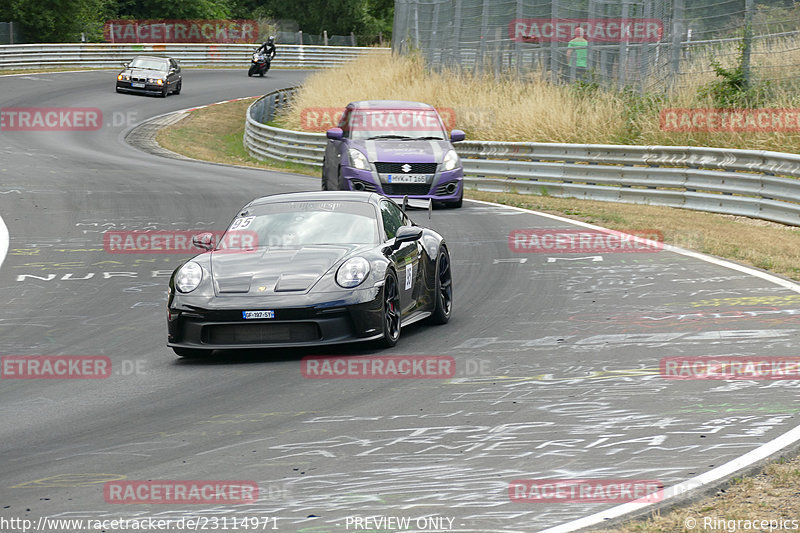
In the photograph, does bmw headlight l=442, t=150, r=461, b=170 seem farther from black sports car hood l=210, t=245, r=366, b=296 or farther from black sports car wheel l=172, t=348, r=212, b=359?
black sports car wheel l=172, t=348, r=212, b=359

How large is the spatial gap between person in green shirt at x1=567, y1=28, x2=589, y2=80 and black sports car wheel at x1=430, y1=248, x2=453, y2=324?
18.6 m

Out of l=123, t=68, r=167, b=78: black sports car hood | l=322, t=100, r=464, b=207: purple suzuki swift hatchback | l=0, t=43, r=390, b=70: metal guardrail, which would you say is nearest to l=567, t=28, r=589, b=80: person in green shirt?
l=322, t=100, r=464, b=207: purple suzuki swift hatchback

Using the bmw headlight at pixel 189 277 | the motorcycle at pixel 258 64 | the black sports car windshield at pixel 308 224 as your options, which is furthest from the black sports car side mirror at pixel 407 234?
the motorcycle at pixel 258 64

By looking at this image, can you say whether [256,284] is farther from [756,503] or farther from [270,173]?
[270,173]

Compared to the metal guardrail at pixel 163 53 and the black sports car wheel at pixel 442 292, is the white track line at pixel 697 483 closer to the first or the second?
the black sports car wheel at pixel 442 292

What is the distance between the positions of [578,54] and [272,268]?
20929mm

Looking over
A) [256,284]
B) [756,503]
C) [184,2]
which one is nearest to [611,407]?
[756,503]

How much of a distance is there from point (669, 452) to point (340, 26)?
77074 millimetres

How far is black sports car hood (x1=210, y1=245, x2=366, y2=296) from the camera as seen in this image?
30.0ft

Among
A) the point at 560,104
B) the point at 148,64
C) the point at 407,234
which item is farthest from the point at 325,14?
the point at 407,234

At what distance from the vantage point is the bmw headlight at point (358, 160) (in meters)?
19.7

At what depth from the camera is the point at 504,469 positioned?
6.07 meters

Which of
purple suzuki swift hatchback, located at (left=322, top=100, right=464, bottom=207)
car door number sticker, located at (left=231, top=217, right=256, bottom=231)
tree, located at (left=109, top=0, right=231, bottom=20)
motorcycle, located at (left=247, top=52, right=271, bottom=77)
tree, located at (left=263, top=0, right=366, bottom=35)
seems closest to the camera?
car door number sticker, located at (left=231, top=217, right=256, bottom=231)

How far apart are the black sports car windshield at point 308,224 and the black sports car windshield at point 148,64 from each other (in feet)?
120
